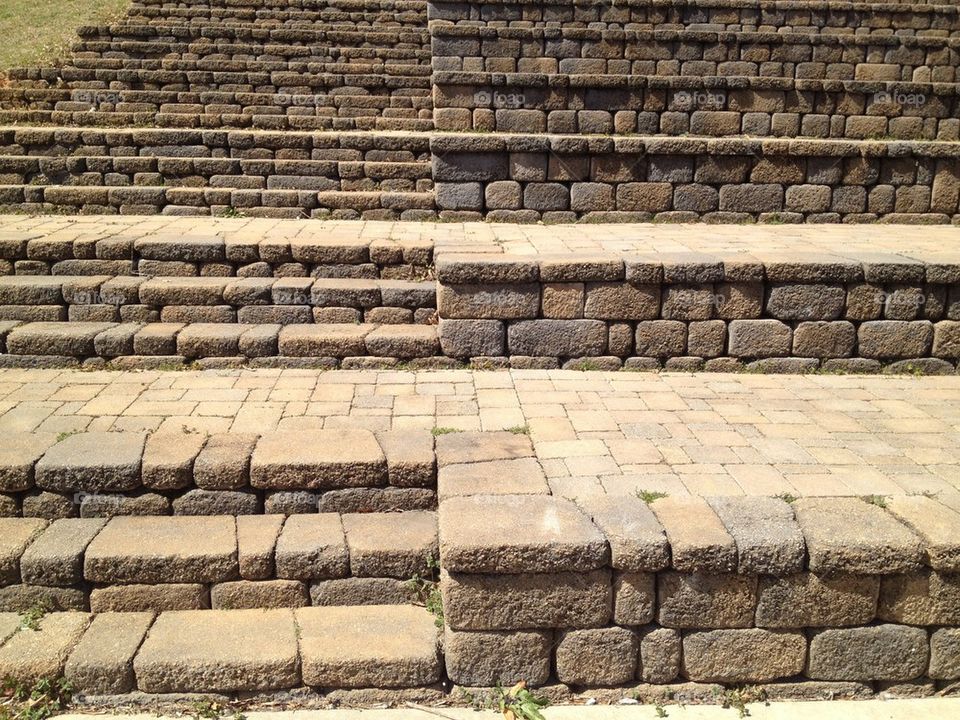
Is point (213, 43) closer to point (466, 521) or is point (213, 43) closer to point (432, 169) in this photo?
point (432, 169)

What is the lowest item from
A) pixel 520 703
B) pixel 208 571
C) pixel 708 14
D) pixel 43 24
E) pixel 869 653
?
pixel 520 703

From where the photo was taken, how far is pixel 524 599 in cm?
331

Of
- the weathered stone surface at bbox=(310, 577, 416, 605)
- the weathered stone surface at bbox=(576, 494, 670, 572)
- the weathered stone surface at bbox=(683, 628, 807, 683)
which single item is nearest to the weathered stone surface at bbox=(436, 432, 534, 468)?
the weathered stone surface at bbox=(310, 577, 416, 605)

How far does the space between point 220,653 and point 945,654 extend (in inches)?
130

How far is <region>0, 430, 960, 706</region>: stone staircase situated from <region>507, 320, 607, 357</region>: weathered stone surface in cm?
197

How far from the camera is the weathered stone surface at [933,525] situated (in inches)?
131

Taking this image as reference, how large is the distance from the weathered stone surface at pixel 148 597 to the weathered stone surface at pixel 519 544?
4.38 ft

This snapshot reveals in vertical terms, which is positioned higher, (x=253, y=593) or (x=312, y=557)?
(x=312, y=557)

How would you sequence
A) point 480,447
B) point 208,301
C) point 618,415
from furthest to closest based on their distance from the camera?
point 208,301, point 618,415, point 480,447

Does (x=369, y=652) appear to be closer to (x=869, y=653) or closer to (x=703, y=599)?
(x=703, y=599)

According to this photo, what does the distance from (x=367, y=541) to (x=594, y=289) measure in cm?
279

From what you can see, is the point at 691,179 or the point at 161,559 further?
the point at 691,179

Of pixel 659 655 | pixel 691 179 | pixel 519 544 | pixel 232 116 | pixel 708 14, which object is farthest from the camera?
pixel 708 14

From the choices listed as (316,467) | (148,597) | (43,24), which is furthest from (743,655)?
(43,24)
